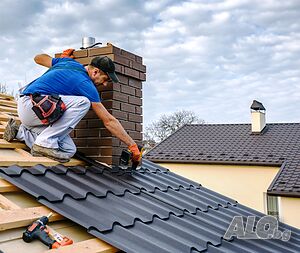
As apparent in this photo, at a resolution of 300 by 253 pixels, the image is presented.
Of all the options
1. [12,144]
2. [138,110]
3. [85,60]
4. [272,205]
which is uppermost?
[85,60]

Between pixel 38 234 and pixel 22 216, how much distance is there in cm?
17

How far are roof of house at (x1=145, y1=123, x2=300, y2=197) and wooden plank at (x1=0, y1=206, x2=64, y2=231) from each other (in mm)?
12691

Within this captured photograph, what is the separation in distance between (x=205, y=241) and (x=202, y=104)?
30.4m

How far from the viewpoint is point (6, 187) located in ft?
8.38

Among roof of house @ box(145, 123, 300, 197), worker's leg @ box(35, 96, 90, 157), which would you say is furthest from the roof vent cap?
worker's leg @ box(35, 96, 90, 157)

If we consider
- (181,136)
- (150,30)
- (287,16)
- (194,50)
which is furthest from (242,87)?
(150,30)

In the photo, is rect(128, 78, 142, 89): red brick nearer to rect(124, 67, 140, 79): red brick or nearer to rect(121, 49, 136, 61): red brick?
rect(124, 67, 140, 79): red brick

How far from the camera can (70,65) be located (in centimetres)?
376

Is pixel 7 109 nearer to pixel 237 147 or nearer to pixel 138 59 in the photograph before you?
pixel 138 59

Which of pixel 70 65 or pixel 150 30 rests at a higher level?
pixel 150 30

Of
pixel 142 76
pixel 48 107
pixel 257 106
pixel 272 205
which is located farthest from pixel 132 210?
pixel 257 106

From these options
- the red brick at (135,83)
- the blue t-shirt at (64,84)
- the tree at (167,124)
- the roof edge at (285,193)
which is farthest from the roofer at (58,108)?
the tree at (167,124)

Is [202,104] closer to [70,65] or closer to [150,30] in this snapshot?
[150,30]

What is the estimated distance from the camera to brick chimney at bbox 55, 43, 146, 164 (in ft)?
14.0
